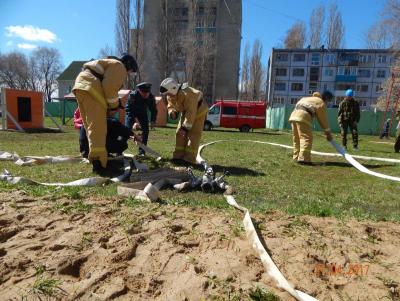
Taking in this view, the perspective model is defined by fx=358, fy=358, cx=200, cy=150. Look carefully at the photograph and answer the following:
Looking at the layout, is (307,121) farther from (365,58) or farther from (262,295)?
(365,58)

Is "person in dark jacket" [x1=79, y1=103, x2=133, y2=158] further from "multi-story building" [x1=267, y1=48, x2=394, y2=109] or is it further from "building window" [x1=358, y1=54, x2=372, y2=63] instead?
"building window" [x1=358, y1=54, x2=372, y2=63]

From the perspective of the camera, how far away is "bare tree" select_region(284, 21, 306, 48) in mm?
60969

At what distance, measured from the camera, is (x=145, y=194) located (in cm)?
395

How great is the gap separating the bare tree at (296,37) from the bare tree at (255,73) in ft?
32.7

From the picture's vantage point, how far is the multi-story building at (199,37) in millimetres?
38969

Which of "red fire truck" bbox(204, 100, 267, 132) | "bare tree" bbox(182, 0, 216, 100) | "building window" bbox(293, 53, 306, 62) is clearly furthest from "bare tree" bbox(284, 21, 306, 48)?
"red fire truck" bbox(204, 100, 267, 132)

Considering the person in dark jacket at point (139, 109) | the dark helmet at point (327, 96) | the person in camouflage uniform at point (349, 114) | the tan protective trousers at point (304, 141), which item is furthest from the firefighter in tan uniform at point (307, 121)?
the person in camouflage uniform at point (349, 114)

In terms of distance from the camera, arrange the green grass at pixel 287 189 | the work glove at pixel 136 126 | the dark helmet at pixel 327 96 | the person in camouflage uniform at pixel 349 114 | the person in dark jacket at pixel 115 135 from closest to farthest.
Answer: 1. the green grass at pixel 287 189
2. the person in dark jacket at pixel 115 135
3. the work glove at pixel 136 126
4. the dark helmet at pixel 327 96
5. the person in camouflage uniform at pixel 349 114

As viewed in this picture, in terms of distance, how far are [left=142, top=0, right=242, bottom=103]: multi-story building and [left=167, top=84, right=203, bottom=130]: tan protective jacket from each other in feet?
107

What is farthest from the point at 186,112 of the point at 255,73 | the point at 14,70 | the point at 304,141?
the point at 14,70

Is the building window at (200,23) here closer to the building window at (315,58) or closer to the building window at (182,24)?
the building window at (182,24)

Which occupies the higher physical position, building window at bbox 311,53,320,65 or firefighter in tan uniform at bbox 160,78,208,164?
building window at bbox 311,53,320,65

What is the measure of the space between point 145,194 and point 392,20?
29.2 m

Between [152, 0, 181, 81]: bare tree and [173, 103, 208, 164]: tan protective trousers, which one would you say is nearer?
[173, 103, 208, 164]: tan protective trousers
